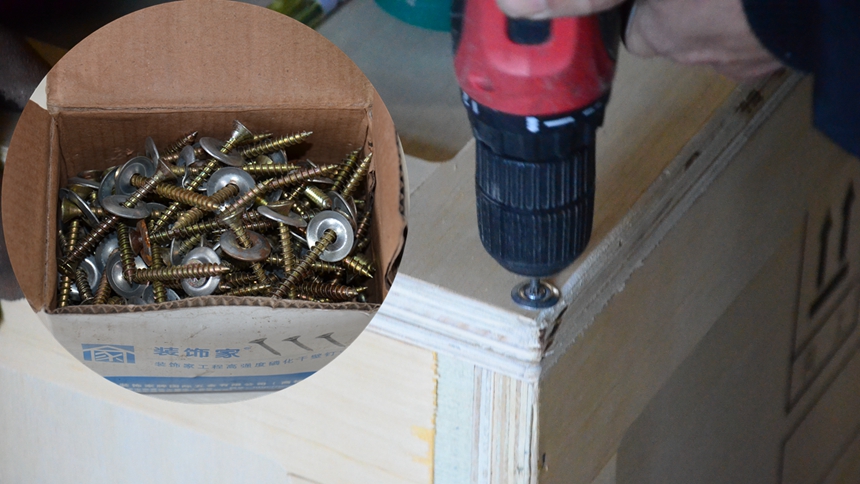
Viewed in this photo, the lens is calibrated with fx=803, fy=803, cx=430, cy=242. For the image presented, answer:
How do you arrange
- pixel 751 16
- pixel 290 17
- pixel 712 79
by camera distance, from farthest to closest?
pixel 290 17 < pixel 712 79 < pixel 751 16

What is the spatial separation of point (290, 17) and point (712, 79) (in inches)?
10.0

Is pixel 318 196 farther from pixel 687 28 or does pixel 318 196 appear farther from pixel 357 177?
pixel 687 28

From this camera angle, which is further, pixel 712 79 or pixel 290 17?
pixel 290 17

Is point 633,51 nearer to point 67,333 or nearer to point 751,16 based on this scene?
point 751,16

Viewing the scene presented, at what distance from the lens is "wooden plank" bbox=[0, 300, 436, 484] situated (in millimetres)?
469

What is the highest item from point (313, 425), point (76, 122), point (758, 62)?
point (758, 62)

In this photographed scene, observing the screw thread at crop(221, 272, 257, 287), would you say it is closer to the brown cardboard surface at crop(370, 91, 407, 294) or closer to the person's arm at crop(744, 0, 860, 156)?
the brown cardboard surface at crop(370, 91, 407, 294)

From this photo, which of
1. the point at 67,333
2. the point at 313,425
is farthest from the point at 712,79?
the point at 67,333

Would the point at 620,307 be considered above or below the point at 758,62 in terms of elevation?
below

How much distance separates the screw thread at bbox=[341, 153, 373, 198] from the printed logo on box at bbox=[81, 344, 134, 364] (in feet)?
0.61

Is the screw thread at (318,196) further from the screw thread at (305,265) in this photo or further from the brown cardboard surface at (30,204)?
the brown cardboard surface at (30,204)

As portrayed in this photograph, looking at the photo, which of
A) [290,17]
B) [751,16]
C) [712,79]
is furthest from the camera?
[290,17]

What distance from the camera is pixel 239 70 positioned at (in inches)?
22.2

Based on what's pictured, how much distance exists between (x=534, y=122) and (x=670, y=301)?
0.72ft
